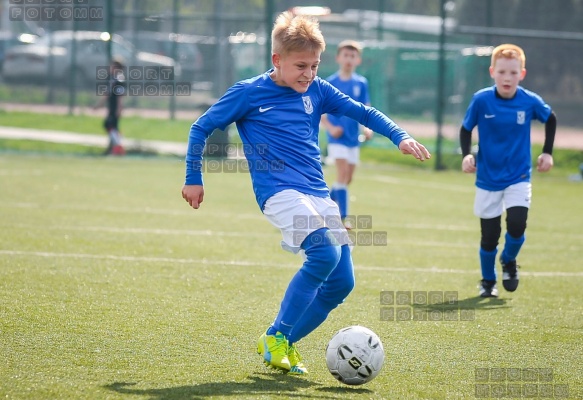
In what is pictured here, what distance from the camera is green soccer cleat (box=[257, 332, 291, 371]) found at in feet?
16.4

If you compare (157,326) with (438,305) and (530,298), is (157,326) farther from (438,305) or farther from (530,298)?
(530,298)

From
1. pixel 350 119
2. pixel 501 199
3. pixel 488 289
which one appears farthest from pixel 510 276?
pixel 350 119

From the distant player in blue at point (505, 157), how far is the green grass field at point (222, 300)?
1.24ft

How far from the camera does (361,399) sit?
4.58m

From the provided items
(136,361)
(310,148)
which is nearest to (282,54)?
(310,148)

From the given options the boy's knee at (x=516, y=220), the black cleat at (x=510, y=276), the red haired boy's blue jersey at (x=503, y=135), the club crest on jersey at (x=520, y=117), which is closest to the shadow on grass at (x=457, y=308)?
the black cleat at (x=510, y=276)

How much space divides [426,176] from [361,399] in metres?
12.5

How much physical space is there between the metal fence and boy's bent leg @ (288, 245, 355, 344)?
501 inches

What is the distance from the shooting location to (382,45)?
20.6 m

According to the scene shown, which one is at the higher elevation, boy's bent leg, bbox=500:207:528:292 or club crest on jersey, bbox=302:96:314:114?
club crest on jersey, bbox=302:96:314:114

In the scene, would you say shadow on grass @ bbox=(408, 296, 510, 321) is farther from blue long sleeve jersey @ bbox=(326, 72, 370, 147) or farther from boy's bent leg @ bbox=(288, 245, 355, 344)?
blue long sleeve jersey @ bbox=(326, 72, 370, 147)

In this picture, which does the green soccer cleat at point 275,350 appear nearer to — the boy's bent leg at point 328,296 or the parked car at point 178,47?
the boy's bent leg at point 328,296

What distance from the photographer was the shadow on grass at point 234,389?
14.7 feet

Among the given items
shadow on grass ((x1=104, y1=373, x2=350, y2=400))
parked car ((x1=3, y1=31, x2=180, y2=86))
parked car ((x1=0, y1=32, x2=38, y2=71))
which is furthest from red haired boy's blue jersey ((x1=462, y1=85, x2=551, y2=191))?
parked car ((x1=0, y1=32, x2=38, y2=71))
